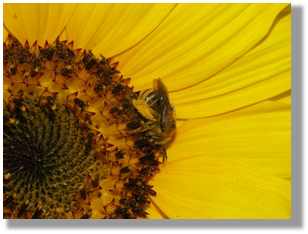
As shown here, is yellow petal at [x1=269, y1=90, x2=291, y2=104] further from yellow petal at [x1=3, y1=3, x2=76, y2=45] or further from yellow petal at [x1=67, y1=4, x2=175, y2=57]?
yellow petal at [x1=3, y1=3, x2=76, y2=45]

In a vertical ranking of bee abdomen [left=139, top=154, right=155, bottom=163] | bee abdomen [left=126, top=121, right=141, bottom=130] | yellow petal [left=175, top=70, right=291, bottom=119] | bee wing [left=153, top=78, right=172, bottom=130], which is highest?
yellow petal [left=175, top=70, right=291, bottom=119]

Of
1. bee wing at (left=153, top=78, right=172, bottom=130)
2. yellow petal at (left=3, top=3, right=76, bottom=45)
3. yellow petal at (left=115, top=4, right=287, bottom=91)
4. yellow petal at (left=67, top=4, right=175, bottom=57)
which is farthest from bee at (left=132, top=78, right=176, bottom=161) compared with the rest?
yellow petal at (left=3, top=3, right=76, bottom=45)

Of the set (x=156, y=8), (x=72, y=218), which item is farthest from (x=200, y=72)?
(x=72, y=218)

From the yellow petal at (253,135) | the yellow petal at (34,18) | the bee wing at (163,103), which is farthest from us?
the yellow petal at (253,135)

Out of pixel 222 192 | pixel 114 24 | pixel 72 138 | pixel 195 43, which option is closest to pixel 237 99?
pixel 195 43

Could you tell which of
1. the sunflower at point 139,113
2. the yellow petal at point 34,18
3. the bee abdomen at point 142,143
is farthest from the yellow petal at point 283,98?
the yellow petal at point 34,18

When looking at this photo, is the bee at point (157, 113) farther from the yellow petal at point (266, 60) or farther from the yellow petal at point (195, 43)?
the yellow petal at point (266, 60)

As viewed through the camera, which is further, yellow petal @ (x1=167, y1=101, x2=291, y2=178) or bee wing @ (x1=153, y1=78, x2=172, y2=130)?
yellow petal @ (x1=167, y1=101, x2=291, y2=178)
